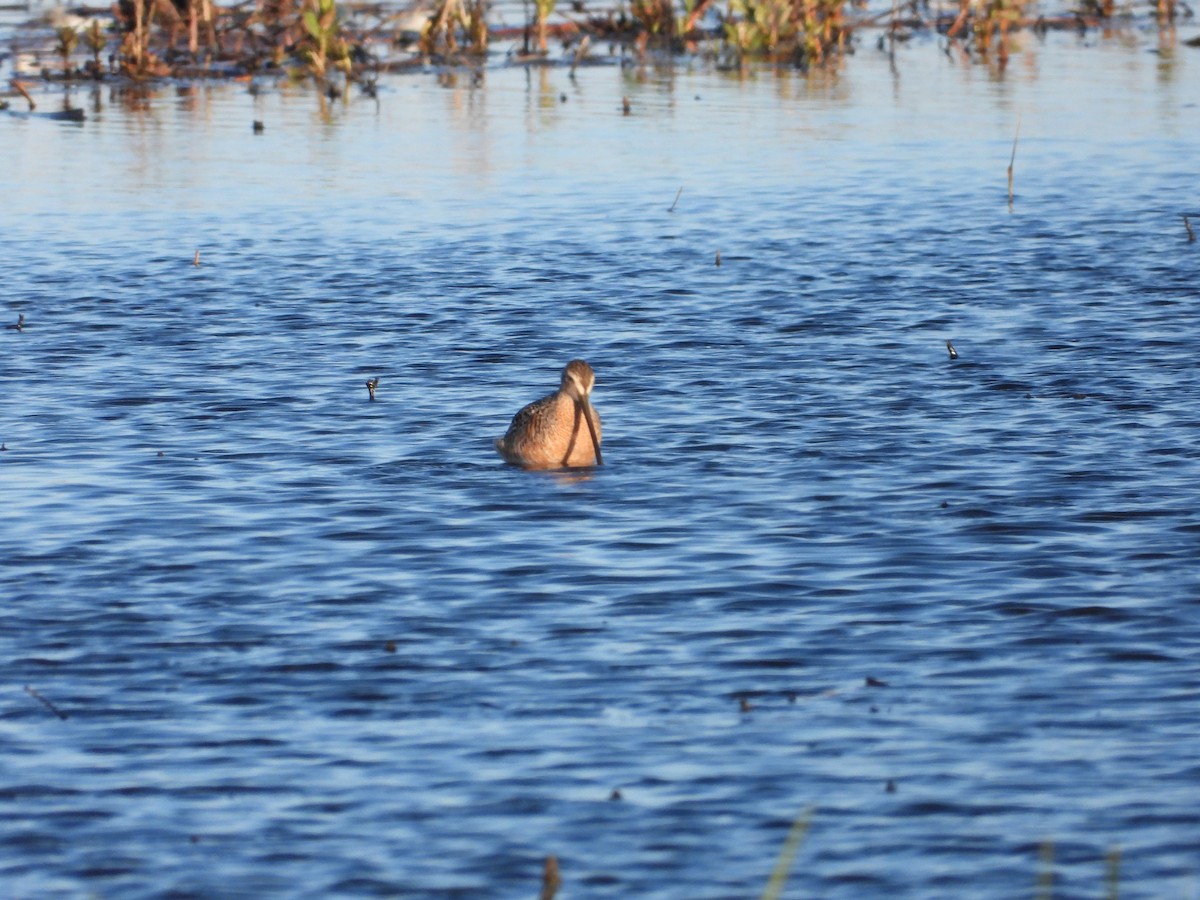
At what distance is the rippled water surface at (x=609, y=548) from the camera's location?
23.7 ft

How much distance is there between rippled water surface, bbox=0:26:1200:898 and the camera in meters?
7.22

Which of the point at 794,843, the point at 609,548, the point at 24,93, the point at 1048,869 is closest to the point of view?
the point at 794,843

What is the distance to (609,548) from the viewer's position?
10562 millimetres

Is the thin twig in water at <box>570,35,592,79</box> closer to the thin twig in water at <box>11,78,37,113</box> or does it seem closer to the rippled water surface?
the thin twig in water at <box>11,78,37,113</box>

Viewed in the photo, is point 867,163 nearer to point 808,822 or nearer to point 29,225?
point 29,225

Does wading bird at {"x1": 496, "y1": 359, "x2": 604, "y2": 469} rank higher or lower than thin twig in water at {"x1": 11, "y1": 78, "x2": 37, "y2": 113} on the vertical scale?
lower

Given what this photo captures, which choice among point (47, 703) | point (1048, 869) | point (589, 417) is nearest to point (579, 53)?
point (589, 417)

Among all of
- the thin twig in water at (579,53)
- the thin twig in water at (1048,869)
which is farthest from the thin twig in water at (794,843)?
the thin twig in water at (579,53)

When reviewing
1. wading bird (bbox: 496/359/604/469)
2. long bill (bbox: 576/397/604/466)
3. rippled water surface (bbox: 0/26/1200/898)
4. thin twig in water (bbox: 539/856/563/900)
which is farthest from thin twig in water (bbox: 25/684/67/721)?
long bill (bbox: 576/397/604/466)

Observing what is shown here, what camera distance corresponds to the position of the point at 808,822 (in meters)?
7.16

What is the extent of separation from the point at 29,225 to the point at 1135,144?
1410 cm

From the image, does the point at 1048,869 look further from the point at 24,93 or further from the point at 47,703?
the point at 24,93

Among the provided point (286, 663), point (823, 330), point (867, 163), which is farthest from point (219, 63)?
point (286, 663)

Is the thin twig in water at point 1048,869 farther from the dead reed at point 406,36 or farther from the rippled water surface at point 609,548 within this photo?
the dead reed at point 406,36
